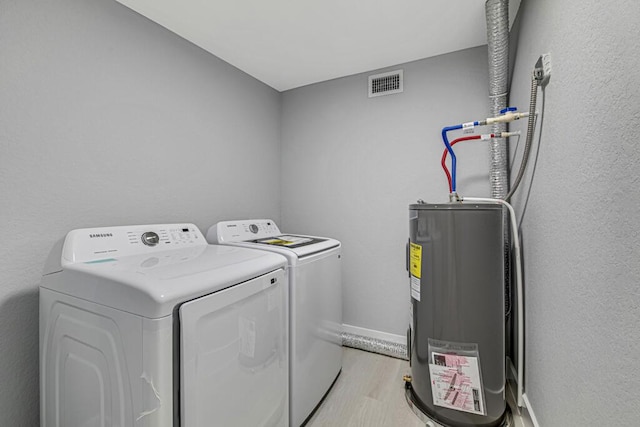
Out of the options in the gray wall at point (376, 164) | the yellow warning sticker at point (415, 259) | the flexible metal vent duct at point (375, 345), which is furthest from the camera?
the flexible metal vent duct at point (375, 345)

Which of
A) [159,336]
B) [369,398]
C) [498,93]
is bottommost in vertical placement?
[369,398]

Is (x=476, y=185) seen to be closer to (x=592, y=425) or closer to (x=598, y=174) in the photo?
(x=598, y=174)

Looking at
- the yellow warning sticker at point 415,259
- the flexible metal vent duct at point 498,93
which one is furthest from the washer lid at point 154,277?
the flexible metal vent duct at point 498,93

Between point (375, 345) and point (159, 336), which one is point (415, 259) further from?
point (159, 336)

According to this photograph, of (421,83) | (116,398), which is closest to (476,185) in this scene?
(421,83)

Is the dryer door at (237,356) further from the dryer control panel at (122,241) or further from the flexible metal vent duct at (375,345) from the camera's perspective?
the flexible metal vent duct at (375,345)

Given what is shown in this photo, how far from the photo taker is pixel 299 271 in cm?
135

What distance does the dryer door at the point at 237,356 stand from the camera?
2.64 feet

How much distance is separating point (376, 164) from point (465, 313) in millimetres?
1260

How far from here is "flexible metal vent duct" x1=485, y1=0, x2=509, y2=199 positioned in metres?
1.46

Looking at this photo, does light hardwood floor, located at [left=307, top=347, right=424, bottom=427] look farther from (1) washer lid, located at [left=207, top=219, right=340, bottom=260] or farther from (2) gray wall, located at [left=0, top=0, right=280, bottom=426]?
(2) gray wall, located at [left=0, top=0, right=280, bottom=426]

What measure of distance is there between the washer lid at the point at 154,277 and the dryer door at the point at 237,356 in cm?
4

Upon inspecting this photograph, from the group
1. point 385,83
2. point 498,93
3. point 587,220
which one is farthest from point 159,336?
point 385,83

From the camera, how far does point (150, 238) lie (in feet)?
4.44
